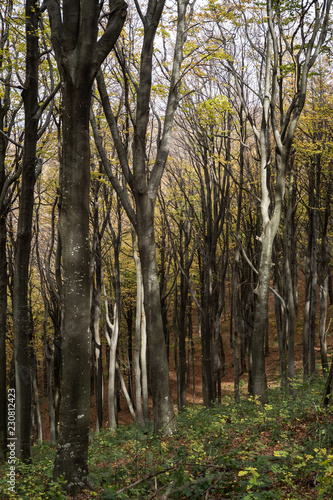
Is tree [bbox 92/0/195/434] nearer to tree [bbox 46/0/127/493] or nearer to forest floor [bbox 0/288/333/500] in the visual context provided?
forest floor [bbox 0/288/333/500]

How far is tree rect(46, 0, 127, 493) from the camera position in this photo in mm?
4191

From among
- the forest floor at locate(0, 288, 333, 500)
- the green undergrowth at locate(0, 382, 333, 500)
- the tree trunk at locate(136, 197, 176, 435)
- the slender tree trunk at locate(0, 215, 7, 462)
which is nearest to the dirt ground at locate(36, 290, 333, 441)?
the slender tree trunk at locate(0, 215, 7, 462)

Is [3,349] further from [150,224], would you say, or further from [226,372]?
[226,372]

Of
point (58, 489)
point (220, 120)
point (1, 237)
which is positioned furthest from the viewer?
point (220, 120)

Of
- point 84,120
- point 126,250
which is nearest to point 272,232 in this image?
point 84,120

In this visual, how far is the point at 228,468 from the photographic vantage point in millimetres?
4105

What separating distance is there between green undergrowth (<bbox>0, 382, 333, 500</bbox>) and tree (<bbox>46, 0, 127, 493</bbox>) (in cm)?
48

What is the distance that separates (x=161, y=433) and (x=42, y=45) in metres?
8.68

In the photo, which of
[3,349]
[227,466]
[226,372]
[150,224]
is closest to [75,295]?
[227,466]

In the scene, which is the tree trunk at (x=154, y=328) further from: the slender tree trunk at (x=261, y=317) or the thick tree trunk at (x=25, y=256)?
the slender tree trunk at (x=261, y=317)

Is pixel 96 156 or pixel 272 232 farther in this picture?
pixel 96 156

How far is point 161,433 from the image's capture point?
637 cm

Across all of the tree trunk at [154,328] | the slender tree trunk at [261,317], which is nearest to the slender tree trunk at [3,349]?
the tree trunk at [154,328]

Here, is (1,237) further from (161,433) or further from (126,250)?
(126,250)
